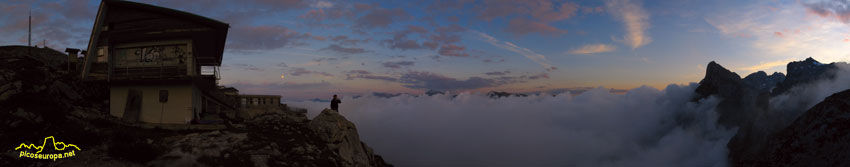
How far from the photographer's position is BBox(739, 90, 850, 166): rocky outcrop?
20.2 m

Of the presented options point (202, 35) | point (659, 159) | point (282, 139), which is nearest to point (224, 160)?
point (282, 139)

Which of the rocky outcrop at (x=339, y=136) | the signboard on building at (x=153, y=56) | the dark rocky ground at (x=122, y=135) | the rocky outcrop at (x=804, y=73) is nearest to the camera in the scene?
the dark rocky ground at (x=122, y=135)

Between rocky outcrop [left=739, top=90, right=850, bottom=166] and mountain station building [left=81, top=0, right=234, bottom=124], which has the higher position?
mountain station building [left=81, top=0, right=234, bottom=124]

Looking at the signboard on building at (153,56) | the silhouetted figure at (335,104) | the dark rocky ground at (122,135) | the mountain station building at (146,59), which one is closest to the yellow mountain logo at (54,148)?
the dark rocky ground at (122,135)

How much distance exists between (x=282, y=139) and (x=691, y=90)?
663ft

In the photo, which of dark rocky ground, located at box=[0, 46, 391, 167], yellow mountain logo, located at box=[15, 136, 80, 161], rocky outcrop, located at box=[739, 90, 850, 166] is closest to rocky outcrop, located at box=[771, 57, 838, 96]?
rocky outcrop, located at box=[739, 90, 850, 166]

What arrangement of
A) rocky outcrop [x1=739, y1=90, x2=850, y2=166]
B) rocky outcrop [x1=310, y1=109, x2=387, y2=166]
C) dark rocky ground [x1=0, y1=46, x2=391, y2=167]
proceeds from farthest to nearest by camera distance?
rocky outcrop [x1=310, y1=109, x2=387, y2=166] < rocky outcrop [x1=739, y1=90, x2=850, y2=166] < dark rocky ground [x1=0, y1=46, x2=391, y2=167]

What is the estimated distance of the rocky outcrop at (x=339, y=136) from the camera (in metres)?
22.0

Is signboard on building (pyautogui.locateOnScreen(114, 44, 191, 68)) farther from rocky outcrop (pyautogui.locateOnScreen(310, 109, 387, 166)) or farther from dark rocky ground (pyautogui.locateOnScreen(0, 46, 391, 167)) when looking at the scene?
rocky outcrop (pyautogui.locateOnScreen(310, 109, 387, 166))

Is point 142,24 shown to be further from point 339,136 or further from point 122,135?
point 339,136

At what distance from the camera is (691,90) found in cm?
16788

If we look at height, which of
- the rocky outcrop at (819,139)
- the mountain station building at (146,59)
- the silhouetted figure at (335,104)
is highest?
the mountain station building at (146,59)

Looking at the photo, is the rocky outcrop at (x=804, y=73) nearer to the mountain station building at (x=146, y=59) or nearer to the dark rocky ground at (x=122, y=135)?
the dark rocky ground at (x=122, y=135)

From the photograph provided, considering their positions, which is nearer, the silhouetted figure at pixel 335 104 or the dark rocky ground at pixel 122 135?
the dark rocky ground at pixel 122 135
